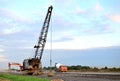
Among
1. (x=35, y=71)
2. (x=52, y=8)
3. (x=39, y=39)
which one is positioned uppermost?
(x=52, y=8)

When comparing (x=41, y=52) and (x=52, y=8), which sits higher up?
(x=52, y=8)

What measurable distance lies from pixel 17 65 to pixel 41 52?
1368 centimetres

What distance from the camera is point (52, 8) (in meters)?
119

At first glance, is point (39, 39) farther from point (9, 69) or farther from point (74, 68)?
point (74, 68)

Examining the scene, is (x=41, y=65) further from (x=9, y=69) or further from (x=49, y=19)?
(x=9, y=69)

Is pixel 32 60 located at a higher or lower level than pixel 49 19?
lower

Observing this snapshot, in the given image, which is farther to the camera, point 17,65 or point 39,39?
point 17,65

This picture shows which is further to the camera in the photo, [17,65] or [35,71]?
[17,65]

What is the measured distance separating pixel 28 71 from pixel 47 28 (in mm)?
18132

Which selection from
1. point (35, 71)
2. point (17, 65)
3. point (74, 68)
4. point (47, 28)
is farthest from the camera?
point (74, 68)

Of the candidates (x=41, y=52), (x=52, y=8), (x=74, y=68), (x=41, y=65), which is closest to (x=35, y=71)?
(x=41, y=65)

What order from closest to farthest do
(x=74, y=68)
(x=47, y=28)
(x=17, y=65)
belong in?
1. (x=47, y=28)
2. (x=17, y=65)
3. (x=74, y=68)

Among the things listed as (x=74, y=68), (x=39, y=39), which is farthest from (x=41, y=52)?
(x=74, y=68)

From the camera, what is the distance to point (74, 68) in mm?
163125
